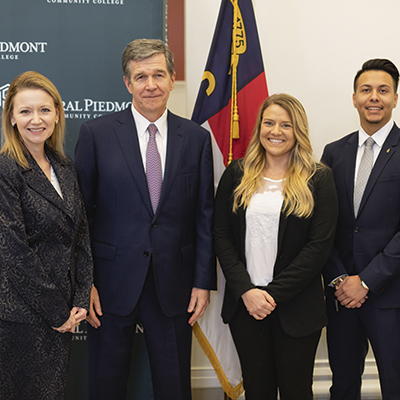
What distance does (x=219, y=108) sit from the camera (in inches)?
92.7

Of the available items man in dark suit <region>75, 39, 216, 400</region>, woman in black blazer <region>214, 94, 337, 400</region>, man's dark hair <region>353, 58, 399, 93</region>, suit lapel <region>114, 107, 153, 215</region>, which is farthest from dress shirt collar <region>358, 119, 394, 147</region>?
suit lapel <region>114, 107, 153, 215</region>

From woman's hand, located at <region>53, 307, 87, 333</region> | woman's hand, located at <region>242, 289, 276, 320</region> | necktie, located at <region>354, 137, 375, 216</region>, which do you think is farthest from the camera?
necktie, located at <region>354, 137, 375, 216</region>

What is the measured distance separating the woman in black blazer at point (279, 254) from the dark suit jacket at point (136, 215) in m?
0.15

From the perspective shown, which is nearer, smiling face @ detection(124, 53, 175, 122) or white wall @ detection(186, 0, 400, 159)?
smiling face @ detection(124, 53, 175, 122)

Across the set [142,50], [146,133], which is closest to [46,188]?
[146,133]

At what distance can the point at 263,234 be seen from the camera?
73.8 inches

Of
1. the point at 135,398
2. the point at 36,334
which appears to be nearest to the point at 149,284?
the point at 36,334

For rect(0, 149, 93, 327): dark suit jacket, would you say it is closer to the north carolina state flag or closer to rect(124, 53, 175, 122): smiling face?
rect(124, 53, 175, 122): smiling face

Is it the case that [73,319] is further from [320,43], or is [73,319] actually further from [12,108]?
[320,43]

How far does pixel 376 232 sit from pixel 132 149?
1207 millimetres

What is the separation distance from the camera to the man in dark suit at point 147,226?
1.87 m

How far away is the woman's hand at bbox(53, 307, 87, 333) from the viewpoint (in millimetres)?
1679

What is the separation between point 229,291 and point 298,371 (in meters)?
0.46

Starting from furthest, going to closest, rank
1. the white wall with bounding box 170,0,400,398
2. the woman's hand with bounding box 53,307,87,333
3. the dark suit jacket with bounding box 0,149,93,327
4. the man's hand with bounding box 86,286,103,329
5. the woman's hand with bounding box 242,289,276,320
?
the white wall with bounding box 170,0,400,398, the man's hand with bounding box 86,286,103,329, the woman's hand with bounding box 242,289,276,320, the woman's hand with bounding box 53,307,87,333, the dark suit jacket with bounding box 0,149,93,327
